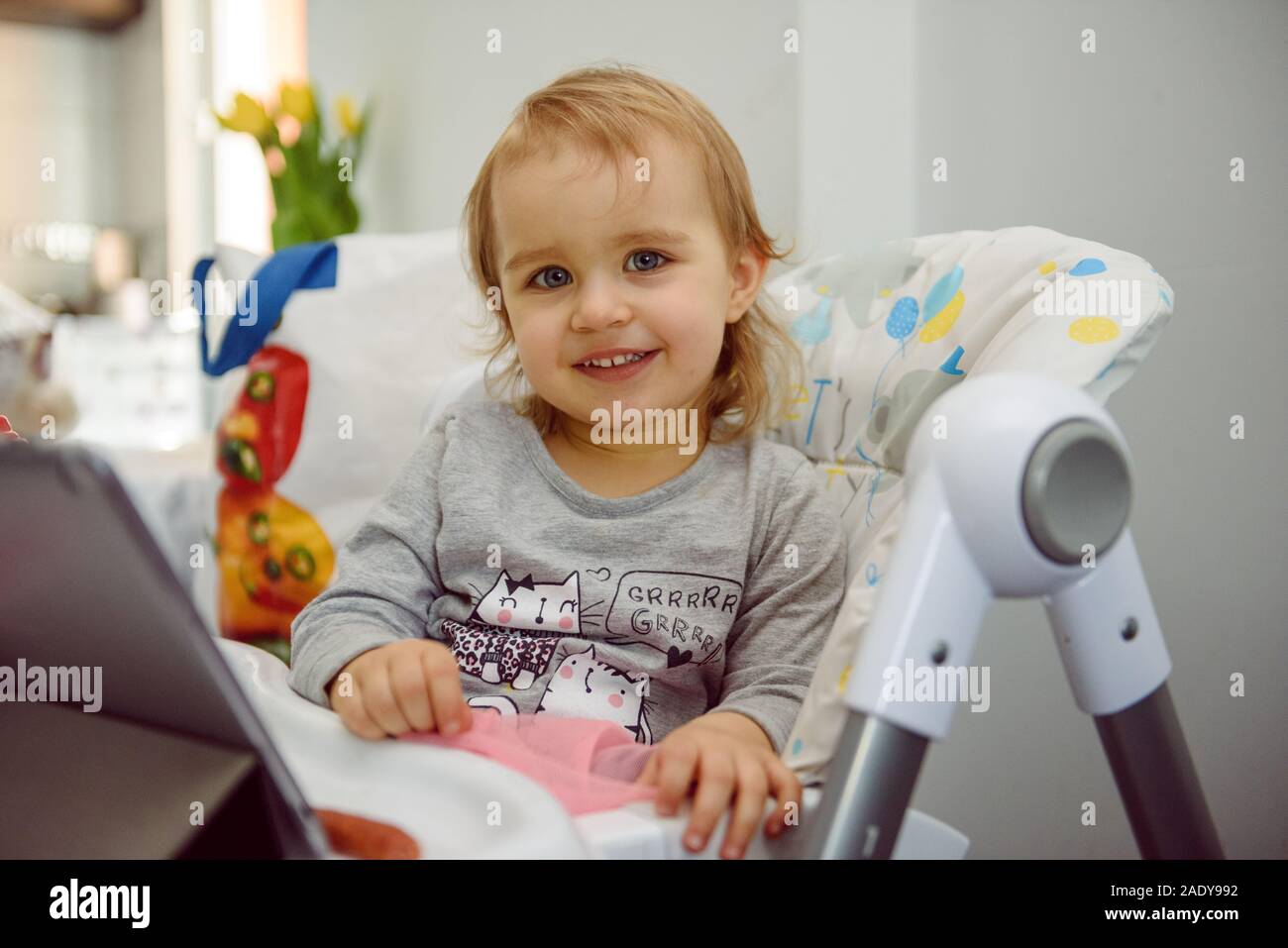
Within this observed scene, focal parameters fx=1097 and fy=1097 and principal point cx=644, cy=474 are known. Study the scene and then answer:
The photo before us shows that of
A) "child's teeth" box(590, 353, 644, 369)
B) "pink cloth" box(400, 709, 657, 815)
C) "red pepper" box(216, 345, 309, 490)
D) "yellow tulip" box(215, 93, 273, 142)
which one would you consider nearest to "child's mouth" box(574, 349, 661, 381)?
"child's teeth" box(590, 353, 644, 369)

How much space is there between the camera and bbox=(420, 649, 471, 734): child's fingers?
0.58 metres

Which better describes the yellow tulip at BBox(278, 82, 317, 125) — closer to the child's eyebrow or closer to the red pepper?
the red pepper

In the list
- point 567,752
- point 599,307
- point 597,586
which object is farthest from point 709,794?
point 599,307

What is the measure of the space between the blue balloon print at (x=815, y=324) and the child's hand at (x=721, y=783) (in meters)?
0.42

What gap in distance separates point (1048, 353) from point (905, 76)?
611 mm

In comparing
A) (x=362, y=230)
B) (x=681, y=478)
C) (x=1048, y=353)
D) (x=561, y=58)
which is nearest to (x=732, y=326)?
(x=681, y=478)

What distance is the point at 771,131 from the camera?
1.20 metres

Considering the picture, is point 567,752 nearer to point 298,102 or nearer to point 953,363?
point 953,363

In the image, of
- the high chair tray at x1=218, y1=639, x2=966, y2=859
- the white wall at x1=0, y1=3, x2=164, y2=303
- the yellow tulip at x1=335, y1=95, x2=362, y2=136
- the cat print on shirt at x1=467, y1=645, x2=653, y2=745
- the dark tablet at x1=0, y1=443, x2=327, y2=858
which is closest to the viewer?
the dark tablet at x1=0, y1=443, x2=327, y2=858

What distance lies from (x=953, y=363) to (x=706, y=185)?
0.72ft

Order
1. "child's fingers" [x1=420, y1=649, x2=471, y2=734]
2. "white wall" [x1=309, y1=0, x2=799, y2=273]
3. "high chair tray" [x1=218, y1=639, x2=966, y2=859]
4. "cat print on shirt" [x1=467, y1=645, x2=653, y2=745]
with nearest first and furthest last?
"high chair tray" [x1=218, y1=639, x2=966, y2=859]
"child's fingers" [x1=420, y1=649, x2=471, y2=734]
"cat print on shirt" [x1=467, y1=645, x2=653, y2=745]
"white wall" [x1=309, y1=0, x2=799, y2=273]

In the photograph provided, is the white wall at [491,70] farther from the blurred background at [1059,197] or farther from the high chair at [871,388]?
the high chair at [871,388]

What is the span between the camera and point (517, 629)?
0.74 m

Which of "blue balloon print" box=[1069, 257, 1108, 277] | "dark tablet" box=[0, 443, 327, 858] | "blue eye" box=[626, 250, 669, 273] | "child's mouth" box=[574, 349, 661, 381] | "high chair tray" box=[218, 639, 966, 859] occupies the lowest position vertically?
"high chair tray" box=[218, 639, 966, 859]
